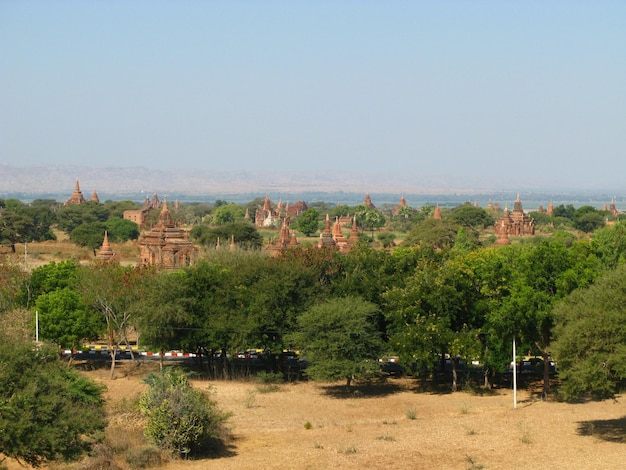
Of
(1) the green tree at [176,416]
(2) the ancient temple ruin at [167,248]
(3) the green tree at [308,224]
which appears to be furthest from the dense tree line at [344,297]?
(3) the green tree at [308,224]

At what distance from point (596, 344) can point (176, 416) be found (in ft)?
36.4

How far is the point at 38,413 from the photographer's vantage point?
2294cm

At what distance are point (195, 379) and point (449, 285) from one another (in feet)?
32.6

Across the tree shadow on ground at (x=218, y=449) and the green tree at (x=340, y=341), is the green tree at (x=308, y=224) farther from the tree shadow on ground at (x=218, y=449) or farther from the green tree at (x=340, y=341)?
the tree shadow on ground at (x=218, y=449)

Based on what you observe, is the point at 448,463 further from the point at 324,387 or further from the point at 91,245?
the point at 91,245

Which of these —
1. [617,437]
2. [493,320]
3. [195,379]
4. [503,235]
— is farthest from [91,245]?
[617,437]

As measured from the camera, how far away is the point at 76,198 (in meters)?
147

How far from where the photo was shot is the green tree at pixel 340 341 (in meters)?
34.3

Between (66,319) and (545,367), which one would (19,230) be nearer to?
(66,319)

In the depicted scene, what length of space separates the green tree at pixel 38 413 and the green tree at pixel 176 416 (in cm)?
155

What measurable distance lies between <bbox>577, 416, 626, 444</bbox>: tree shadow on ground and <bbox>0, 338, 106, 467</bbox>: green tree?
1329 cm

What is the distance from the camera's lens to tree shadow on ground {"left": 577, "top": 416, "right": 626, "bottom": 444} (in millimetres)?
27631

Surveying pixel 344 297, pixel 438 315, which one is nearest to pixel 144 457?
pixel 438 315

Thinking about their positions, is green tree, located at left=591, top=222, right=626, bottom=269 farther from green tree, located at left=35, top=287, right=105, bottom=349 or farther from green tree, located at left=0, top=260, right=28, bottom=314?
green tree, located at left=0, top=260, right=28, bottom=314
